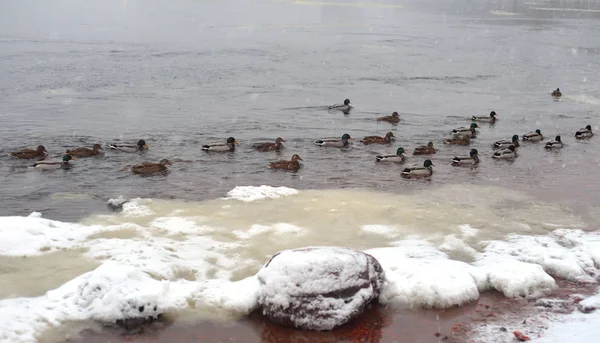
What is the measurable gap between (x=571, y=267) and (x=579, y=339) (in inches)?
121

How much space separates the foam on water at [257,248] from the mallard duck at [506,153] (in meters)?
5.54

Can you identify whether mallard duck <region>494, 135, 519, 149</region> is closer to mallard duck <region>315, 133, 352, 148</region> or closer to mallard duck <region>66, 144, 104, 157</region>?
mallard duck <region>315, 133, 352, 148</region>

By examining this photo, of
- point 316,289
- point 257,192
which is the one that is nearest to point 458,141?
point 257,192

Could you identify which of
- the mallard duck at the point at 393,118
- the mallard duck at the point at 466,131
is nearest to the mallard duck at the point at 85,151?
the mallard duck at the point at 393,118

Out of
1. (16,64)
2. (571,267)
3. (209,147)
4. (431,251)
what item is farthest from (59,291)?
(16,64)

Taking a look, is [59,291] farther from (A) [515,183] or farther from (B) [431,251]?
(A) [515,183]

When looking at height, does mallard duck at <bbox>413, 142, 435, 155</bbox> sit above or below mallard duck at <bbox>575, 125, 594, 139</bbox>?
below

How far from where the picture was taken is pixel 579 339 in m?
9.46

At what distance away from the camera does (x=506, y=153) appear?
75.0ft

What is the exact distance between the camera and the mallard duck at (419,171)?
20016 millimetres

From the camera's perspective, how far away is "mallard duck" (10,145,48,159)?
20703 mm

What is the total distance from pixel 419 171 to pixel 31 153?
38.8 ft

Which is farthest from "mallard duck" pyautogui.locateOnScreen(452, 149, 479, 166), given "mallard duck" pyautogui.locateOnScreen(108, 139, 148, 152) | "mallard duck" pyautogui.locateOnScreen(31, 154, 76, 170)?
"mallard duck" pyautogui.locateOnScreen(31, 154, 76, 170)

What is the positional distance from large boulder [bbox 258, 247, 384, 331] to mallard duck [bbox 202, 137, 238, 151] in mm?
11762
